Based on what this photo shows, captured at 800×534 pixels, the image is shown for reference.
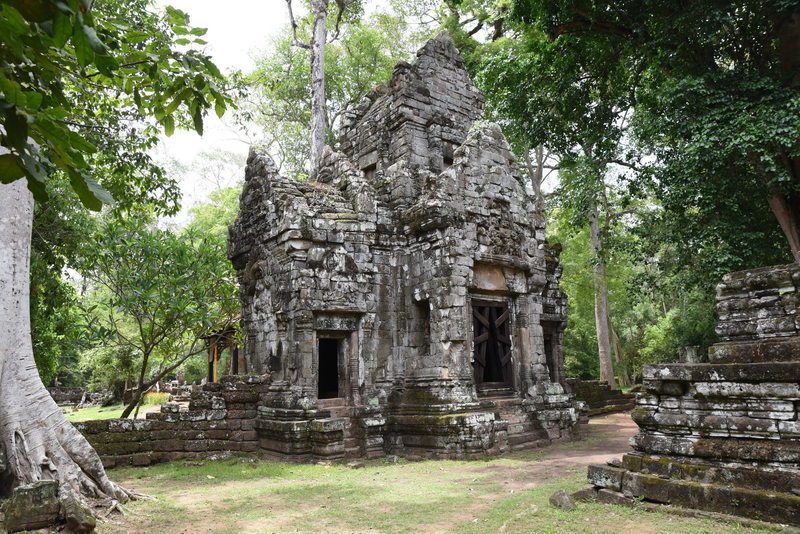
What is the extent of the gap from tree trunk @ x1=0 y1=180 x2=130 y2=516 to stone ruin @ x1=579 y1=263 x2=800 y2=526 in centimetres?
582

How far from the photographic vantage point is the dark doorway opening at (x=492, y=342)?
1214 centimetres

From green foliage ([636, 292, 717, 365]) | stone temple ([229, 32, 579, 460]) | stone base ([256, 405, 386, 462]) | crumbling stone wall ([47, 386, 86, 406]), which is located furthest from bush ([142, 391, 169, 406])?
green foliage ([636, 292, 717, 365])

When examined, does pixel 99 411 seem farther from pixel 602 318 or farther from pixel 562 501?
pixel 562 501

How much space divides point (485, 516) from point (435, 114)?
993 centimetres

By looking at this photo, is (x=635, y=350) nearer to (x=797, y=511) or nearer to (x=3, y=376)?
(x=797, y=511)

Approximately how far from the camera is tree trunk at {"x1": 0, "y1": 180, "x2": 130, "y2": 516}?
20.0 ft

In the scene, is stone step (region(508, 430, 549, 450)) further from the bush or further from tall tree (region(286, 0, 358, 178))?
the bush

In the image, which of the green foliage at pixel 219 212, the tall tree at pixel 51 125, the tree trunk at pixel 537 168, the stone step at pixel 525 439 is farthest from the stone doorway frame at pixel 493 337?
the green foliage at pixel 219 212

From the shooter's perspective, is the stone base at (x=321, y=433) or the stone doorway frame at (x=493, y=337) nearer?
the stone base at (x=321, y=433)

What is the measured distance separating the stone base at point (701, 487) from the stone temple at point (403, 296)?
13.3ft

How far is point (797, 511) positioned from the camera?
15.6ft

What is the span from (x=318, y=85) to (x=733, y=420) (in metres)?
17.2

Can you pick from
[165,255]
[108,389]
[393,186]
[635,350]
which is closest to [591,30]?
[393,186]

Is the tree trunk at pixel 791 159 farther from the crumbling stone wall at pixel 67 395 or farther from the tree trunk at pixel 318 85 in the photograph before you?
the crumbling stone wall at pixel 67 395
